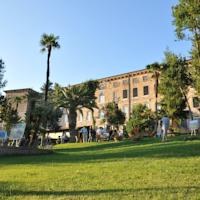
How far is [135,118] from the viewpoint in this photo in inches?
2237

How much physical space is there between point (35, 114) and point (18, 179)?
2841 centimetres

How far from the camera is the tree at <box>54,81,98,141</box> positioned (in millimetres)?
49531

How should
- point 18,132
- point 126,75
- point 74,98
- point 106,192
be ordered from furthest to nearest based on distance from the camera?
1. point 126,75
2. point 74,98
3. point 18,132
4. point 106,192

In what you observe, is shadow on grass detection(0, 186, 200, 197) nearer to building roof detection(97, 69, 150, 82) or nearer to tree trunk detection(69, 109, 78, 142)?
tree trunk detection(69, 109, 78, 142)

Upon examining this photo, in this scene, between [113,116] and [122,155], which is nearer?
[122,155]

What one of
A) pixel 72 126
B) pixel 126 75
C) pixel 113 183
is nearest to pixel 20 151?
pixel 113 183

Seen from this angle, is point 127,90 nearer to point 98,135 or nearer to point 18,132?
point 98,135

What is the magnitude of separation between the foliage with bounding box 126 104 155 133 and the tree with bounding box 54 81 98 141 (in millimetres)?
6710

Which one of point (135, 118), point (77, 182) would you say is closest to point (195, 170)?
point (77, 182)

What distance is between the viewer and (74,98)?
164ft

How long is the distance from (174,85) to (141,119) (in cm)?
1197

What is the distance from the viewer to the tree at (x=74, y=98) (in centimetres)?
4953

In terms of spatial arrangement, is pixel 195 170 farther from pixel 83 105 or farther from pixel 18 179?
pixel 83 105

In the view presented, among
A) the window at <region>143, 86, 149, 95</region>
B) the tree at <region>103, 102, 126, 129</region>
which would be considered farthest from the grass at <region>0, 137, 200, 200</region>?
the window at <region>143, 86, 149, 95</region>
